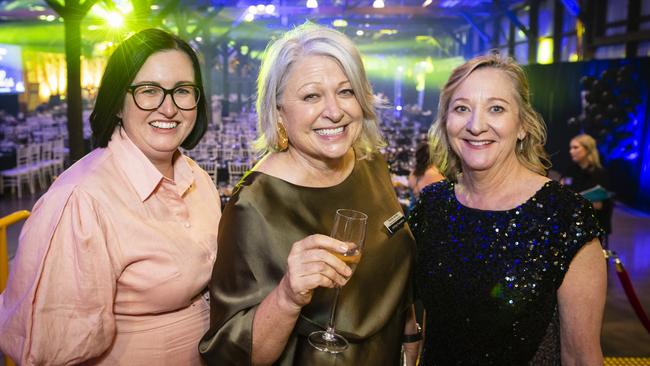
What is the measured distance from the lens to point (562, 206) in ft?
5.61

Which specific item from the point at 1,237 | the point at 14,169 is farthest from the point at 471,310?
the point at 14,169

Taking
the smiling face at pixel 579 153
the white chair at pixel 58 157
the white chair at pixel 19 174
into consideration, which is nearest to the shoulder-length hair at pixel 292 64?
the smiling face at pixel 579 153

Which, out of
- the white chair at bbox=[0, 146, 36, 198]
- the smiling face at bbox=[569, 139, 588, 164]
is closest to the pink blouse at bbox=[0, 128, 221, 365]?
the smiling face at bbox=[569, 139, 588, 164]

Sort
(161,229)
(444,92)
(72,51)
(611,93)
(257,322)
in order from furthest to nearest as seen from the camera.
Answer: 1. (611,93)
2. (72,51)
3. (444,92)
4. (161,229)
5. (257,322)

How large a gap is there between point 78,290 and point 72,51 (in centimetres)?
544

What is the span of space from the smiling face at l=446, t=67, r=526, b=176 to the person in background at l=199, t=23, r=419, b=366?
1.08 feet

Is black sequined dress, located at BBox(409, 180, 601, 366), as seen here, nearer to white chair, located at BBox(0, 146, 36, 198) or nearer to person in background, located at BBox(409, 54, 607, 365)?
person in background, located at BBox(409, 54, 607, 365)

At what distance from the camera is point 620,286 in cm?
563

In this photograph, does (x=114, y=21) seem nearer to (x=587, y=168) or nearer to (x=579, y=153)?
(x=579, y=153)

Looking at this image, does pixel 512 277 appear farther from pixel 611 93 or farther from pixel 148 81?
pixel 611 93

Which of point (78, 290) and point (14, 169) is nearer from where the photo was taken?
point (78, 290)

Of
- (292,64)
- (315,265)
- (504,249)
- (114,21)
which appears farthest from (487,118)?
(114,21)

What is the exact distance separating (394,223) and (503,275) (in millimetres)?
403

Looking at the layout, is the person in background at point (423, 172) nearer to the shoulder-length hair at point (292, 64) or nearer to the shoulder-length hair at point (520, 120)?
the shoulder-length hair at point (520, 120)
